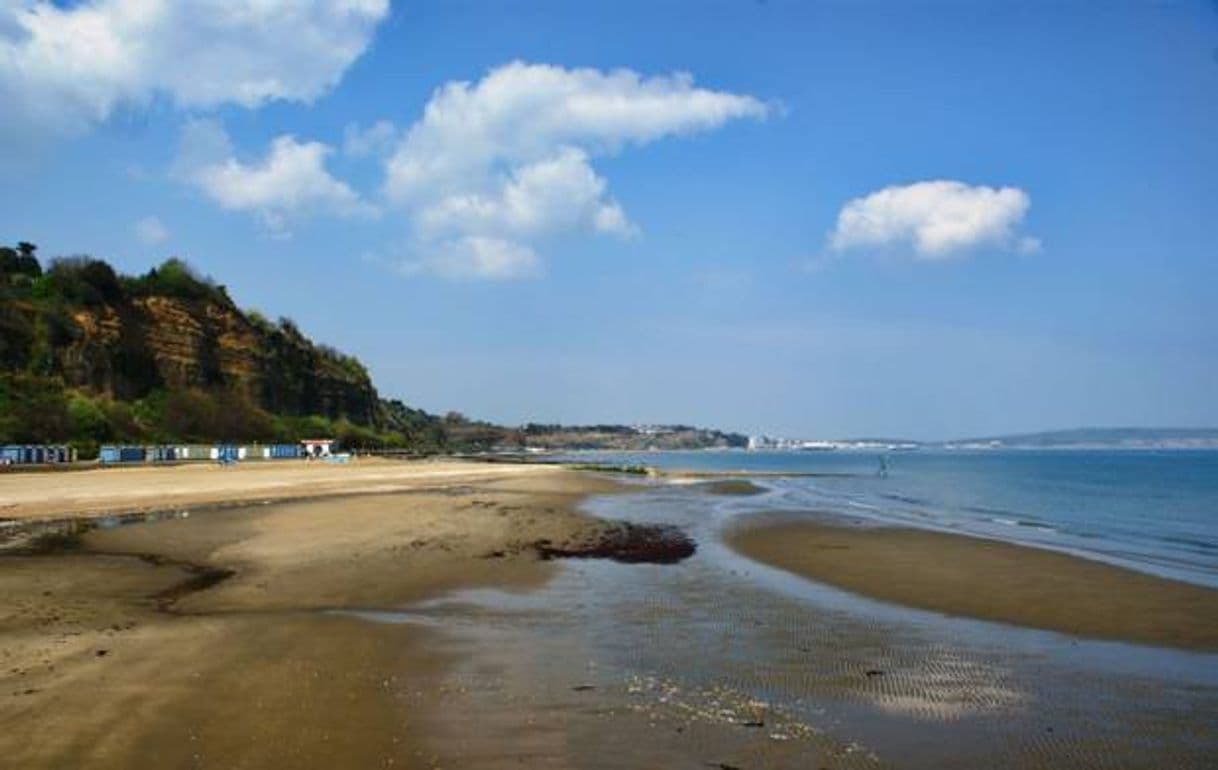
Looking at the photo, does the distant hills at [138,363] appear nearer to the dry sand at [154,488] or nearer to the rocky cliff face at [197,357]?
the rocky cliff face at [197,357]

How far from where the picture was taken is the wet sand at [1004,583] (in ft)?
45.0

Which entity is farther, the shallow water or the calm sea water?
the calm sea water

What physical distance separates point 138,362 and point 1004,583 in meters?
80.4

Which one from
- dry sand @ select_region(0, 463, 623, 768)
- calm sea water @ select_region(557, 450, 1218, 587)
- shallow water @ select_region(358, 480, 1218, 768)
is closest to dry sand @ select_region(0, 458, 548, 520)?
dry sand @ select_region(0, 463, 623, 768)

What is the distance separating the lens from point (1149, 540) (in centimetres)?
2877

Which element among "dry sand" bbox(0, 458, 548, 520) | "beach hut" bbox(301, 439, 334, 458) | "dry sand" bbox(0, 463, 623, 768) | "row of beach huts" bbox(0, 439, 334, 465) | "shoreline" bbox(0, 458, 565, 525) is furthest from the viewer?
"beach hut" bbox(301, 439, 334, 458)

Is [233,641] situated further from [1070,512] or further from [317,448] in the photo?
[317,448]

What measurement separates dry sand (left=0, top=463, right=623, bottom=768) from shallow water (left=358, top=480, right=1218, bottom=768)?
86 cm

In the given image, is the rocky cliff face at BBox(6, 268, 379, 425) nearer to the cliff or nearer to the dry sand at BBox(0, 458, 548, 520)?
the cliff

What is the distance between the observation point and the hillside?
67625 mm

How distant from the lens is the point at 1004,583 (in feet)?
57.4

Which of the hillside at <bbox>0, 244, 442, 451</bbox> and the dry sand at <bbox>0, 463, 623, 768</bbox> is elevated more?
the hillside at <bbox>0, 244, 442, 451</bbox>

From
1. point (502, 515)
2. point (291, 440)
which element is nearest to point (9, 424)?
point (291, 440)

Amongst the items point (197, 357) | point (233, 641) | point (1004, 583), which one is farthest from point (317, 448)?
point (233, 641)
